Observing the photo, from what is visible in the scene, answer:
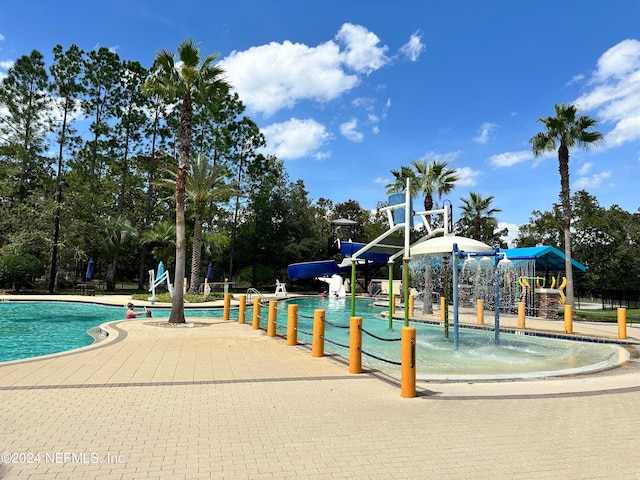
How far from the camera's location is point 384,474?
147 inches

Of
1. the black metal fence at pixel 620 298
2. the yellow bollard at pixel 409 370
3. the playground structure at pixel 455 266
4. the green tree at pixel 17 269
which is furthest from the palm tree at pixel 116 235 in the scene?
the black metal fence at pixel 620 298

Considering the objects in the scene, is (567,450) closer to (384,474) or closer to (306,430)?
(384,474)

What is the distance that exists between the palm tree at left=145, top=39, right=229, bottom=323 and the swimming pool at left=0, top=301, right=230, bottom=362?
3.29 meters

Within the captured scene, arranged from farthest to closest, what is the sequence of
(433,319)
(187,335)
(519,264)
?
(519,264) < (433,319) < (187,335)

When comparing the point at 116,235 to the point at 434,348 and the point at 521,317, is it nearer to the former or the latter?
the point at 434,348

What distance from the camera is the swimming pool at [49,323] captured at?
11.9m

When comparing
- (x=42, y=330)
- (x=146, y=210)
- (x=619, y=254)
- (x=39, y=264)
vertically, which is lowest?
(x=42, y=330)

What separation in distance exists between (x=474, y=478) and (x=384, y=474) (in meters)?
0.77

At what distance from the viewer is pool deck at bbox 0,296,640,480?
3.83 meters

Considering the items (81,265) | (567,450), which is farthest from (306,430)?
(81,265)

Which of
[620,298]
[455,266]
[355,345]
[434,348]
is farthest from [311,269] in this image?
[355,345]

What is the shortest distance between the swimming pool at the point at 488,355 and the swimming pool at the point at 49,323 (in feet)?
23.6

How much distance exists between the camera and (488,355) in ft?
37.1

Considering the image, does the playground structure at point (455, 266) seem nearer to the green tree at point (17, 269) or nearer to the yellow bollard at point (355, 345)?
the yellow bollard at point (355, 345)
